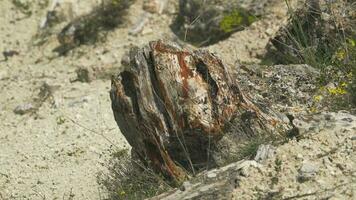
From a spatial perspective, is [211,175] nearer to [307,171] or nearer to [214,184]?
[214,184]

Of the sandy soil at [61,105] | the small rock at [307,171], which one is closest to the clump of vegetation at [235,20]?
the sandy soil at [61,105]

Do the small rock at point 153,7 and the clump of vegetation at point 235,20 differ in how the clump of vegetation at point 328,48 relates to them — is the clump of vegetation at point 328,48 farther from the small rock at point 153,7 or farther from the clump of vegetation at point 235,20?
the small rock at point 153,7

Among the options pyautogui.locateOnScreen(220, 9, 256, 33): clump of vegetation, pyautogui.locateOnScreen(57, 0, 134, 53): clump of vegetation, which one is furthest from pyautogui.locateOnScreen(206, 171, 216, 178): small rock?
pyautogui.locateOnScreen(57, 0, 134, 53): clump of vegetation

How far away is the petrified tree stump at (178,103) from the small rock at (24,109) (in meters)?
4.30

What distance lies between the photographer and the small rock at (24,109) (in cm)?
1005

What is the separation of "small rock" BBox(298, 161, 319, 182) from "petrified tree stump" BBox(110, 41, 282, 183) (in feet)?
3.84

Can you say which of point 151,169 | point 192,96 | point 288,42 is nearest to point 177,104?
point 192,96

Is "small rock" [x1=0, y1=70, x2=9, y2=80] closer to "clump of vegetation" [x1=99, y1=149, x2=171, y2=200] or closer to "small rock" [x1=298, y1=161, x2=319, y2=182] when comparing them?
"clump of vegetation" [x1=99, y1=149, x2=171, y2=200]

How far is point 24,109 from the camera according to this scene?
10.1 meters

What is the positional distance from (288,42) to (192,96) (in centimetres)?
278

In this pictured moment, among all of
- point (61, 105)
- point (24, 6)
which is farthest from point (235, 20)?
point (24, 6)

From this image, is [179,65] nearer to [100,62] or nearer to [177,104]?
[177,104]

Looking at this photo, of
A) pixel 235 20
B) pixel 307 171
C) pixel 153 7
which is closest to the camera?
pixel 307 171

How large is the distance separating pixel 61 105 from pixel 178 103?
14.9ft
